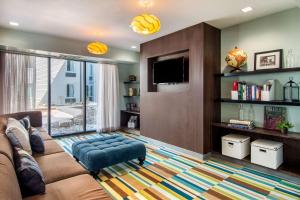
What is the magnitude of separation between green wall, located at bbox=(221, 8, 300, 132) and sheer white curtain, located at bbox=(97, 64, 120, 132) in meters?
3.32

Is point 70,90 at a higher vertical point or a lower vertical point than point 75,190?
higher

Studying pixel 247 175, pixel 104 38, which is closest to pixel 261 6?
pixel 247 175

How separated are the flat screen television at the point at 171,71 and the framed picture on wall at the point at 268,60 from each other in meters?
1.26

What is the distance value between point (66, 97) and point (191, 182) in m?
4.17

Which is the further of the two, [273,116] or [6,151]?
[273,116]

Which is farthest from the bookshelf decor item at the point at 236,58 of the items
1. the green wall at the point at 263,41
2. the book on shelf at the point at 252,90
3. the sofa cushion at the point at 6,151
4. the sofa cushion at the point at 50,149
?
the sofa cushion at the point at 6,151

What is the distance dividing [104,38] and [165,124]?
250cm

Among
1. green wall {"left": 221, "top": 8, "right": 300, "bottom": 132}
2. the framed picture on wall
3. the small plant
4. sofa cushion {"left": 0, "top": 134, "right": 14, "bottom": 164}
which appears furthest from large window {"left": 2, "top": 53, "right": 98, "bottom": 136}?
the small plant

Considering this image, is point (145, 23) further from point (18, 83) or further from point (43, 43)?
point (18, 83)

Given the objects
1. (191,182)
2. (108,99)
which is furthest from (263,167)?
(108,99)

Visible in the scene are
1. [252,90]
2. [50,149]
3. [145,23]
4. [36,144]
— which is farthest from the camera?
[252,90]

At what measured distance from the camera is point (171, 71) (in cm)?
407

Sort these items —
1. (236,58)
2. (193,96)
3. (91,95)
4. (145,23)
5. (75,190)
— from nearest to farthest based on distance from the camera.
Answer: (75,190), (145,23), (236,58), (193,96), (91,95)

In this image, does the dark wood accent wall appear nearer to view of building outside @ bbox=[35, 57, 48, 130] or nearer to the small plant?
the small plant
